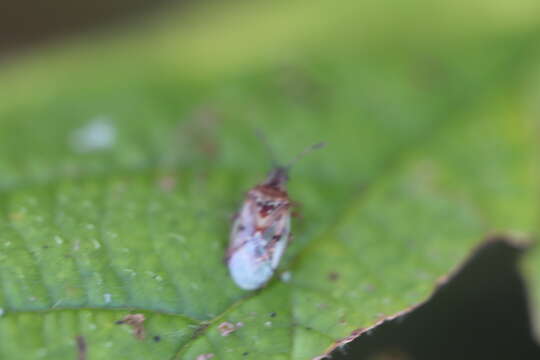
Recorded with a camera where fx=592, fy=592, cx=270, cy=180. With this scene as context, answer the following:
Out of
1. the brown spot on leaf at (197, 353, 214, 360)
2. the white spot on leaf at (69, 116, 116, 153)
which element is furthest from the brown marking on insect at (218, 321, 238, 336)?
the white spot on leaf at (69, 116, 116, 153)

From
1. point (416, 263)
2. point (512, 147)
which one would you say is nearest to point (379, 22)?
point (512, 147)

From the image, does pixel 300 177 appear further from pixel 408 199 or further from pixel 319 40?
pixel 319 40

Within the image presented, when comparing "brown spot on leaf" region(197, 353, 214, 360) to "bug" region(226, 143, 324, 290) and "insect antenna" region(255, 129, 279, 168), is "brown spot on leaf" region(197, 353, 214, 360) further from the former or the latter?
"insect antenna" region(255, 129, 279, 168)

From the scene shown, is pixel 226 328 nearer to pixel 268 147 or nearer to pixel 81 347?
pixel 81 347

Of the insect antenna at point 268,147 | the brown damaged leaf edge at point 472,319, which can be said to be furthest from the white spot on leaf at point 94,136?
the brown damaged leaf edge at point 472,319

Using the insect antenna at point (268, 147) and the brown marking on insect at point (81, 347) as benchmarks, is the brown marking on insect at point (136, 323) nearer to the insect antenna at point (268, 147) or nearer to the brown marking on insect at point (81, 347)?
the brown marking on insect at point (81, 347)
